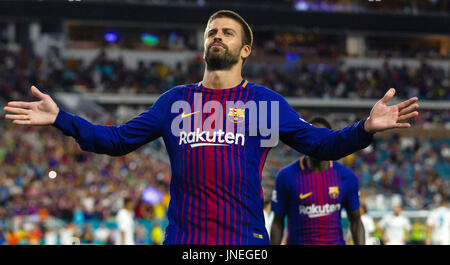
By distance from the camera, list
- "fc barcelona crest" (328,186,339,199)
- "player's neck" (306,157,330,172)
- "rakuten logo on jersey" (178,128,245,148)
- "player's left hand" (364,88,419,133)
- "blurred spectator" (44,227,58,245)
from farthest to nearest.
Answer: "blurred spectator" (44,227,58,245)
"player's neck" (306,157,330,172)
"fc barcelona crest" (328,186,339,199)
"rakuten logo on jersey" (178,128,245,148)
"player's left hand" (364,88,419,133)

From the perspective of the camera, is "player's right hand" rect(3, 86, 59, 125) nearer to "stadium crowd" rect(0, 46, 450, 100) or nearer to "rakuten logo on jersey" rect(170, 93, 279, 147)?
"rakuten logo on jersey" rect(170, 93, 279, 147)

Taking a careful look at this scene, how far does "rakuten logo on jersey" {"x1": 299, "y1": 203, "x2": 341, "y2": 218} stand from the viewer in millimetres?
6922

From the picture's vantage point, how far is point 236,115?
4215mm

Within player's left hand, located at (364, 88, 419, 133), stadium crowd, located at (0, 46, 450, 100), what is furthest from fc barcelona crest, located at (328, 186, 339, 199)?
stadium crowd, located at (0, 46, 450, 100)

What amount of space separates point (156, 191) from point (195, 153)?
56.8ft

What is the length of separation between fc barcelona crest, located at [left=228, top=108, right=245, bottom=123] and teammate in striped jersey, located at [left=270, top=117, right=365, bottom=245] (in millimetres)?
2946

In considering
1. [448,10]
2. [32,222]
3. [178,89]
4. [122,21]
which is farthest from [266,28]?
[178,89]

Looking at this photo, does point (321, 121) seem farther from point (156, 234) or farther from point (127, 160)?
point (127, 160)

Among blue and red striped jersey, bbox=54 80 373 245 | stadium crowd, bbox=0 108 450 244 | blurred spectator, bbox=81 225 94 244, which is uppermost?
stadium crowd, bbox=0 108 450 244

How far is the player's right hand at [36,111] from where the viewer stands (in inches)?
157

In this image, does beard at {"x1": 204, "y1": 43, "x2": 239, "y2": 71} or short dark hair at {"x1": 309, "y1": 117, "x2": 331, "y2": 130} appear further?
short dark hair at {"x1": 309, "y1": 117, "x2": 331, "y2": 130}

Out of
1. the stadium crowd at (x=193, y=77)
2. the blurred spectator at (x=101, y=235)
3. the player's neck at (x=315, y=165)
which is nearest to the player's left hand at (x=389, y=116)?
the player's neck at (x=315, y=165)
